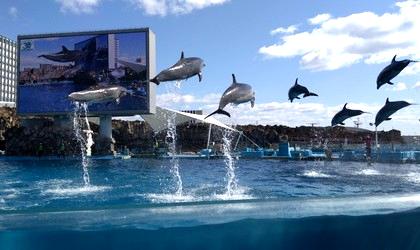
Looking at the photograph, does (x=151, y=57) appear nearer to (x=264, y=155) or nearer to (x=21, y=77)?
(x=21, y=77)

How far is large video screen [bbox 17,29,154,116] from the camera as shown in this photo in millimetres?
31641

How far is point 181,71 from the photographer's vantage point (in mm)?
5480

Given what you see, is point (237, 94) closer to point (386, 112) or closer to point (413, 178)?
point (386, 112)

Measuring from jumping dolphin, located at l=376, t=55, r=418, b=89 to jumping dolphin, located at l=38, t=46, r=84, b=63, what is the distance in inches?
1122

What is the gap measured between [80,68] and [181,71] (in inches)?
1080

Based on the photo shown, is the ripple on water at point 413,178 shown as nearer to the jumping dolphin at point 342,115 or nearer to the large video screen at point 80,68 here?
the jumping dolphin at point 342,115

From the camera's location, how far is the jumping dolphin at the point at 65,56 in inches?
1267

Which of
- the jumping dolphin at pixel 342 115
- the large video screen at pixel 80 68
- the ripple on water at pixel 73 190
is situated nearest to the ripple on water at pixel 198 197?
the ripple on water at pixel 73 190

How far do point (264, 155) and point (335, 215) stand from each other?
23.3m

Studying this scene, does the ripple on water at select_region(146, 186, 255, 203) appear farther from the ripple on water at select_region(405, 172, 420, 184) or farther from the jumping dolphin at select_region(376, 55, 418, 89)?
the ripple on water at select_region(405, 172, 420, 184)

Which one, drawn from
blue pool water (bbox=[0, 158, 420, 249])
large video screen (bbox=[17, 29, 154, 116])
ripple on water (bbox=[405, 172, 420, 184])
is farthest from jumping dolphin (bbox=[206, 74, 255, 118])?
large video screen (bbox=[17, 29, 154, 116])

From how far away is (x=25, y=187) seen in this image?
9.75m

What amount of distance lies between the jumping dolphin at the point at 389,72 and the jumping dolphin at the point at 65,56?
1122 inches

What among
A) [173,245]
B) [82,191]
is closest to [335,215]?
[173,245]
